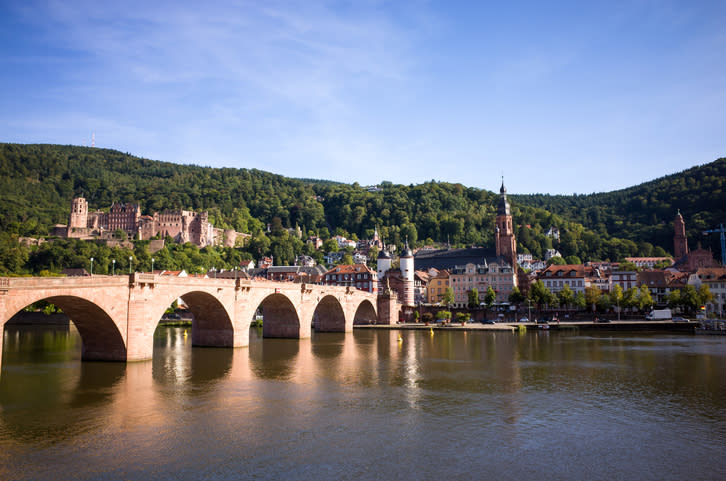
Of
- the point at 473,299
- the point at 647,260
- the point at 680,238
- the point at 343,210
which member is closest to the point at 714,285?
the point at 473,299

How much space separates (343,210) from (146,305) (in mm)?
168295

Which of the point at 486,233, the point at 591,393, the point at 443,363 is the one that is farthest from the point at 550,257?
the point at 591,393

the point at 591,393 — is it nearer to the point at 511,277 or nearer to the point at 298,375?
the point at 298,375

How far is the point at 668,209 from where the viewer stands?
15388 centimetres

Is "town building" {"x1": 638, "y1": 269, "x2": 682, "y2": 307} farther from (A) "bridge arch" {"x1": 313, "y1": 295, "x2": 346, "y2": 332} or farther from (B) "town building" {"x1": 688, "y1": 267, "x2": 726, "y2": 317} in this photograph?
(A) "bridge arch" {"x1": 313, "y1": 295, "x2": 346, "y2": 332}

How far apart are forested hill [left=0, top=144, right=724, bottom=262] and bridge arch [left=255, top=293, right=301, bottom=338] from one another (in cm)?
9251

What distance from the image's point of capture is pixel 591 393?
89.8 feet

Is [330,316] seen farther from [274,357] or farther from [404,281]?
[274,357]

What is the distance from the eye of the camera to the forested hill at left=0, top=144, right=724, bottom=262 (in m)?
148

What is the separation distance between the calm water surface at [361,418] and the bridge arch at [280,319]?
14.4 meters

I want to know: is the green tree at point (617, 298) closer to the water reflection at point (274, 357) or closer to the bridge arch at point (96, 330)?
the water reflection at point (274, 357)

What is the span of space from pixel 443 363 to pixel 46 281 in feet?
79.9

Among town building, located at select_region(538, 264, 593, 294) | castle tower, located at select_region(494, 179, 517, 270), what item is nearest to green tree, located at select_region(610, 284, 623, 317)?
town building, located at select_region(538, 264, 593, 294)

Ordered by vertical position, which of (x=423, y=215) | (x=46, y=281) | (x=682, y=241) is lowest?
(x=46, y=281)
